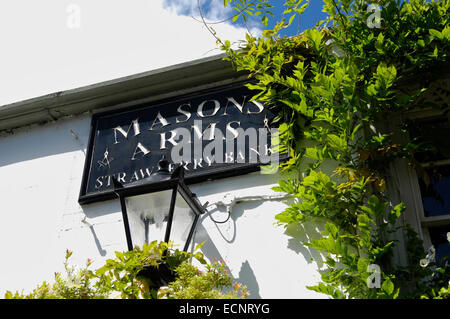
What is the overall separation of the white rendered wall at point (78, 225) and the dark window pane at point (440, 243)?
76 cm

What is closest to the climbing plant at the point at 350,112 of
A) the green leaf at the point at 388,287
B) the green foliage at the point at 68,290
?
the green leaf at the point at 388,287

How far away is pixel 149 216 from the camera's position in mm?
3824

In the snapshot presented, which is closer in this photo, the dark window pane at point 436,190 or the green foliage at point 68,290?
the green foliage at point 68,290

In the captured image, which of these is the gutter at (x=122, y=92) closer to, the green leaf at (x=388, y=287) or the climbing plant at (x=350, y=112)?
the climbing plant at (x=350, y=112)

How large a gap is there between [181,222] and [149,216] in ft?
0.69

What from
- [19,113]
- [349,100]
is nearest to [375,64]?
[349,100]

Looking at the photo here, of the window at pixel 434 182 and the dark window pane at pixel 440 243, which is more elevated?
the window at pixel 434 182

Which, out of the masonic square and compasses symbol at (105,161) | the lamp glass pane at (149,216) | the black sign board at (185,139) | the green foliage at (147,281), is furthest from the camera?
the masonic square and compasses symbol at (105,161)

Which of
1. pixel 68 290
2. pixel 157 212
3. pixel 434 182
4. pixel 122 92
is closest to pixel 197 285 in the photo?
pixel 157 212

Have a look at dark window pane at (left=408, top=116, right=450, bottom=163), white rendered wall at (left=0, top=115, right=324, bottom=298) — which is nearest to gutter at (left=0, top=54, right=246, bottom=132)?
white rendered wall at (left=0, top=115, right=324, bottom=298)

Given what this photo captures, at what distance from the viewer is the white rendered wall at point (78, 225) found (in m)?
3.95

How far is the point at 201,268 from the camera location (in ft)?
13.5
